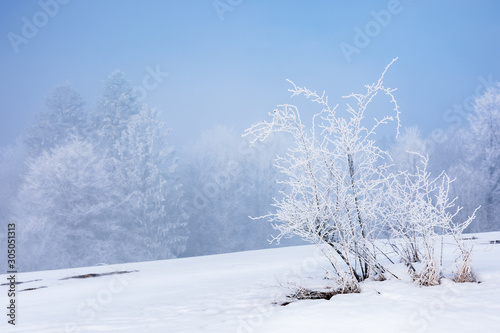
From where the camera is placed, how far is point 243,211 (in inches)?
1131

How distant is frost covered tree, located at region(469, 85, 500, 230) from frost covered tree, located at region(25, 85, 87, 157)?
27570 millimetres

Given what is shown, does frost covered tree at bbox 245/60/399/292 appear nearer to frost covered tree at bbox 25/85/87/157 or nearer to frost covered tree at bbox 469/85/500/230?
frost covered tree at bbox 469/85/500/230

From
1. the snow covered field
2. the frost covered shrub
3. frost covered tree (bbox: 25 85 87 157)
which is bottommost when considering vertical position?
the snow covered field

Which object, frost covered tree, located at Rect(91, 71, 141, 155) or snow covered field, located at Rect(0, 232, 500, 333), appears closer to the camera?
snow covered field, located at Rect(0, 232, 500, 333)

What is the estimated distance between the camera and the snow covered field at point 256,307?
317cm

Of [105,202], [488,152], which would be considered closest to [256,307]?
[105,202]

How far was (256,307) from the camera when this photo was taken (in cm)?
437

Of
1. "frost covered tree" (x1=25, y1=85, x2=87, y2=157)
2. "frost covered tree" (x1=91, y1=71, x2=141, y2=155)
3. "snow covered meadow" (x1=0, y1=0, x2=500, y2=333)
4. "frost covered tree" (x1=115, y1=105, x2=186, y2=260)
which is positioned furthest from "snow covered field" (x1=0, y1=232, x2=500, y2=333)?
"frost covered tree" (x1=25, y1=85, x2=87, y2=157)

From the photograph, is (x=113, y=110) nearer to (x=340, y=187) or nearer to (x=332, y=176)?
(x=332, y=176)

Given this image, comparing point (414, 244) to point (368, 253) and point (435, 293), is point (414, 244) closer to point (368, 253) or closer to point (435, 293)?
point (368, 253)

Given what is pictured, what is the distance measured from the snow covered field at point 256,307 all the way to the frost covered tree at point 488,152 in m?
19.1

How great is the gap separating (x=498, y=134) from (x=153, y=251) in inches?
847

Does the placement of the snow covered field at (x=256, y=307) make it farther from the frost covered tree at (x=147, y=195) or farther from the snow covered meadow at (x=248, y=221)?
the frost covered tree at (x=147, y=195)

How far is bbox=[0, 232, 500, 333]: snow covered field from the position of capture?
317 cm
